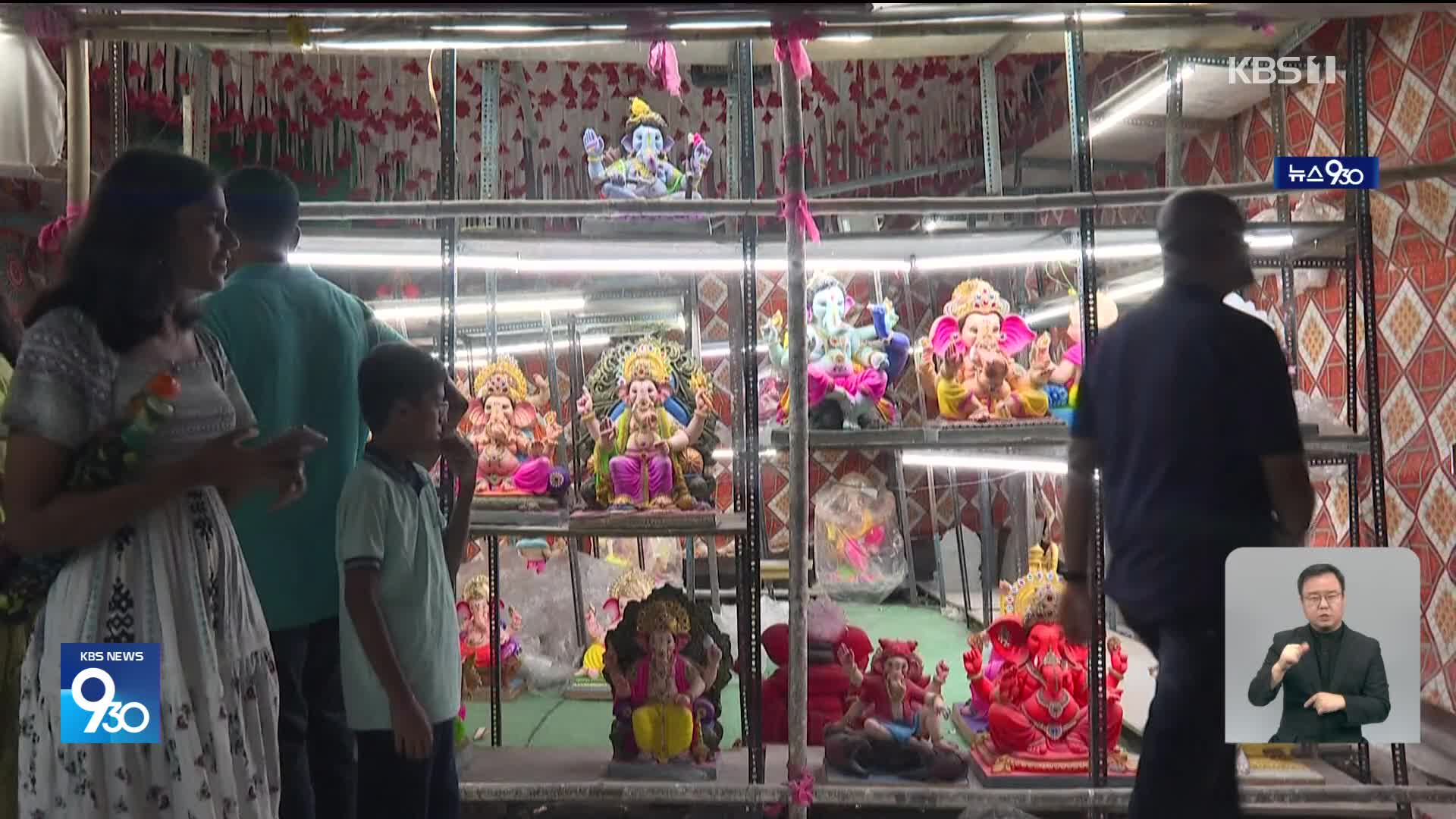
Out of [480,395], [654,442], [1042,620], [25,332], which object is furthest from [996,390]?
[25,332]

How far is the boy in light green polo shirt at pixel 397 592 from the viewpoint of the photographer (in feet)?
3.96

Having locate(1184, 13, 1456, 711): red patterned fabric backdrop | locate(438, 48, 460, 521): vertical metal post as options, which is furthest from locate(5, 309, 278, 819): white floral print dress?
locate(1184, 13, 1456, 711): red patterned fabric backdrop

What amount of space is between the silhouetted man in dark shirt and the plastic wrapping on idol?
131cm

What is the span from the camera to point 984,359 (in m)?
2.32

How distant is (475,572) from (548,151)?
120 cm

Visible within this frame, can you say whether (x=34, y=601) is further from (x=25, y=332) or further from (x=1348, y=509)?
(x=1348, y=509)

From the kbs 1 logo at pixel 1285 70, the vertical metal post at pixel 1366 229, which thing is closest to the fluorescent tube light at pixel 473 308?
the kbs 1 logo at pixel 1285 70

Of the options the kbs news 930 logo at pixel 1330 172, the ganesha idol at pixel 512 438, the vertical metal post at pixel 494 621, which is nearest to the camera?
the kbs news 930 logo at pixel 1330 172

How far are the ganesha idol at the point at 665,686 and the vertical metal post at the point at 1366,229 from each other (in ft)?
4.24

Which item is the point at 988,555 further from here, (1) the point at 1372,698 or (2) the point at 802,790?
(1) the point at 1372,698

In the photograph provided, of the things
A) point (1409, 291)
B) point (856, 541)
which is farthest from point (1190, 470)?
point (856, 541)

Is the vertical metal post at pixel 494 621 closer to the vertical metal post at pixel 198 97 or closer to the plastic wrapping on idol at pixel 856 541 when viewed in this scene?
the plastic wrapping on idol at pixel 856 541

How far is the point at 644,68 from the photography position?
207 cm

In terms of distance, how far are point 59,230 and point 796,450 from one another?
1.38 metres
